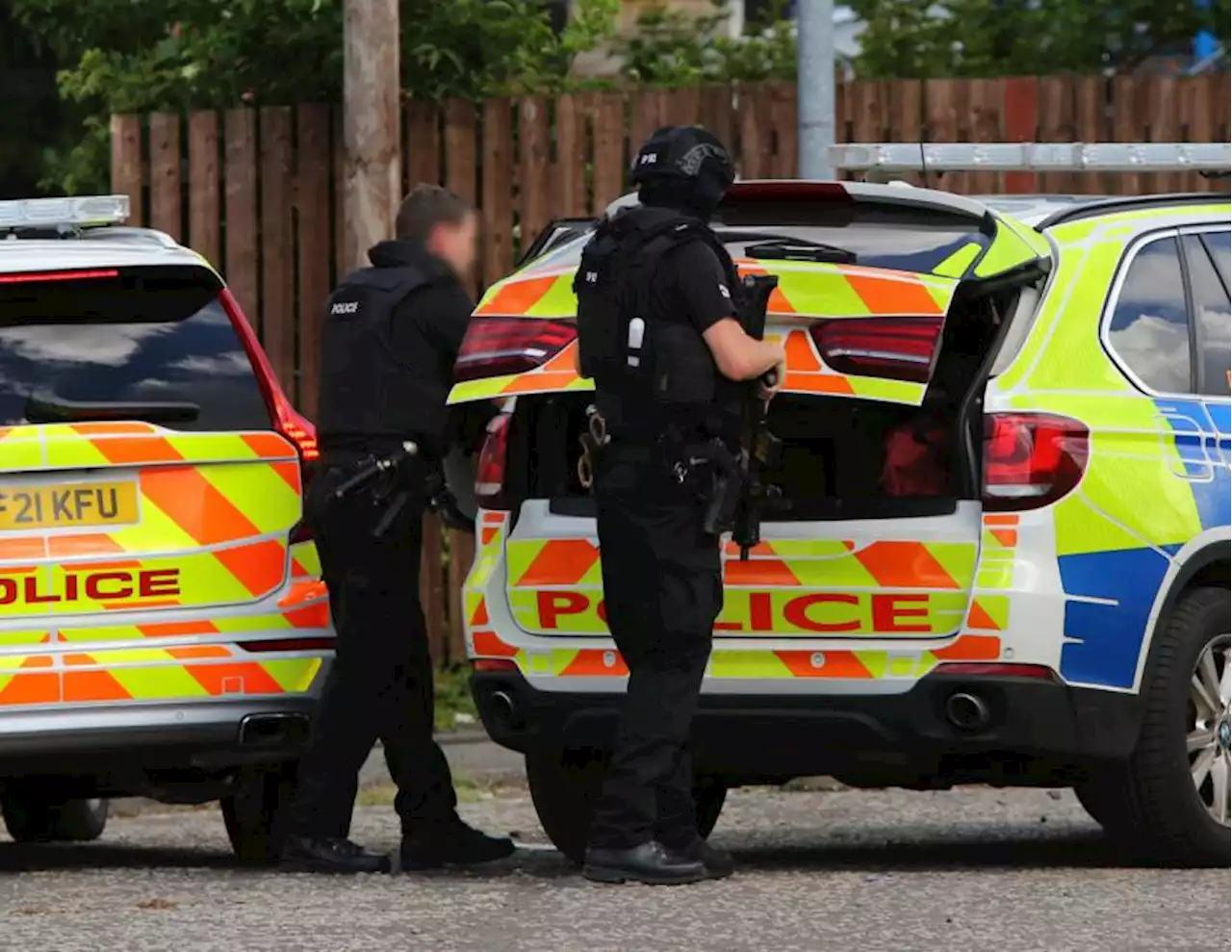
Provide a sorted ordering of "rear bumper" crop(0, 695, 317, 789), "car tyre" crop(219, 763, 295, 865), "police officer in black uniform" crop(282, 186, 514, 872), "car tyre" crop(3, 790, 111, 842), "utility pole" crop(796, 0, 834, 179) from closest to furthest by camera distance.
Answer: "rear bumper" crop(0, 695, 317, 789) → "police officer in black uniform" crop(282, 186, 514, 872) → "car tyre" crop(219, 763, 295, 865) → "car tyre" crop(3, 790, 111, 842) → "utility pole" crop(796, 0, 834, 179)

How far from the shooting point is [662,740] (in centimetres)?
760

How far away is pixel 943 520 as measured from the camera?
7.51 meters

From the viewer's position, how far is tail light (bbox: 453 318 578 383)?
7902 mm

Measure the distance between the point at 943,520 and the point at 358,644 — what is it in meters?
1.67

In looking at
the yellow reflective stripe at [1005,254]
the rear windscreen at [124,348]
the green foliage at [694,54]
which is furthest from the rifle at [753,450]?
the green foliage at [694,54]

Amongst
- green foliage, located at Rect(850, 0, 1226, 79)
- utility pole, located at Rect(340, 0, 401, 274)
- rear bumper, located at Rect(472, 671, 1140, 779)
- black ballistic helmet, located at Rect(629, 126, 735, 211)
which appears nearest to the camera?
rear bumper, located at Rect(472, 671, 1140, 779)

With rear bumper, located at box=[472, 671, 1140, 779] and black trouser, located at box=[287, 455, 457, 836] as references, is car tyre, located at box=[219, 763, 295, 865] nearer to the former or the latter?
black trouser, located at box=[287, 455, 457, 836]

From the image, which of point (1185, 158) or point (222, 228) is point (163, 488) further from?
point (222, 228)

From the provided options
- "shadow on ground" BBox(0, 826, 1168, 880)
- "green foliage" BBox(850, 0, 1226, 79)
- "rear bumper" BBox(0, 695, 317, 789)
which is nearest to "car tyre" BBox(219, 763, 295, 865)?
"shadow on ground" BBox(0, 826, 1168, 880)

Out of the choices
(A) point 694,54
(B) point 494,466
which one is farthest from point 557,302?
(A) point 694,54

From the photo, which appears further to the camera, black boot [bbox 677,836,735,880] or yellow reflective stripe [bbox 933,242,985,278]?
black boot [bbox 677,836,735,880]

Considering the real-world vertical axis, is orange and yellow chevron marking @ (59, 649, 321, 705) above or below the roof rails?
below

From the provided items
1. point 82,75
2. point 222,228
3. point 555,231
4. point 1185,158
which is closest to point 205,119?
point 222,228

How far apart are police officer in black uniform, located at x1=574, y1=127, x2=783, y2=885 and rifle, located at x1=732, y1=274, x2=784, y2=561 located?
0.03 m
